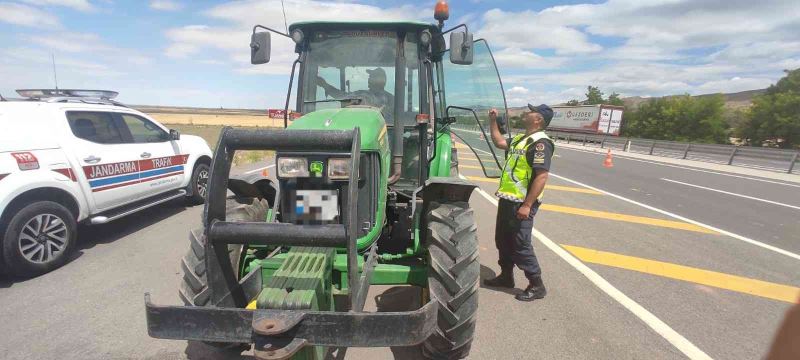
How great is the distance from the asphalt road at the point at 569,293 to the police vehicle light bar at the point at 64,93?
2.08m

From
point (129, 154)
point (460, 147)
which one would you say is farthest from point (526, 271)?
point (460, 147)

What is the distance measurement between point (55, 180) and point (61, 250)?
0.84 m

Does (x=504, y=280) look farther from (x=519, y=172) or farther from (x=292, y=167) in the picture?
(x=292, y=167)

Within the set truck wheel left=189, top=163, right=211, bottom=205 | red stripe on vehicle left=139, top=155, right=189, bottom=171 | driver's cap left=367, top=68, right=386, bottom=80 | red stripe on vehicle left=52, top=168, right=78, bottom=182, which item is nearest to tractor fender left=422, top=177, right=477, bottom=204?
driver's cap left=367, top=68, right=386, bottom=80

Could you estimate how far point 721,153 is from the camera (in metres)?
21.2

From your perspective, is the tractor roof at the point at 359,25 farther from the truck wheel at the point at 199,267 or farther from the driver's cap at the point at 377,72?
the truck wheel at the point at 199,267

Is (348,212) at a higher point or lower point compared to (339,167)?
lower

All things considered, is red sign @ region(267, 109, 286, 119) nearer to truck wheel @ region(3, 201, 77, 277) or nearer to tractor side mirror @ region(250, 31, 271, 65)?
tractor side mirror @ region(250, 31, 271, 65)

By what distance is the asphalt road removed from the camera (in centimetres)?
351

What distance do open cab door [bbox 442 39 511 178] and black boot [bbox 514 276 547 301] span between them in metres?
1.45

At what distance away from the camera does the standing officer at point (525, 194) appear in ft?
14.2

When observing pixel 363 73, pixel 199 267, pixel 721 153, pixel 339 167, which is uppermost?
pixel 363 73

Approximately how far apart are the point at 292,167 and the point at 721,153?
24976 mm

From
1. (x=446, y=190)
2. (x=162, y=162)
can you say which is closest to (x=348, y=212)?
(x=446, y=190)
